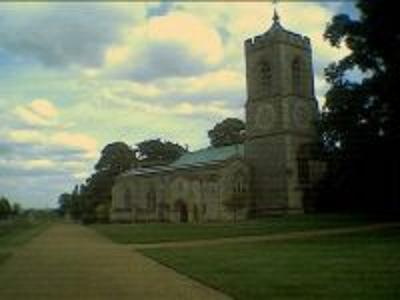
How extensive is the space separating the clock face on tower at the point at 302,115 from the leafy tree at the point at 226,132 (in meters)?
26.7

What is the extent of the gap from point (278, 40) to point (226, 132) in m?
30.6

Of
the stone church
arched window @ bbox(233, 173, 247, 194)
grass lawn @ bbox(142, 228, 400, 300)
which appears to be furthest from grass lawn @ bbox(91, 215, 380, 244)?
arched window @ bbox(233, 173, 247, 194)

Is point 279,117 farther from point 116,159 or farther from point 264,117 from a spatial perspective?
point 116,159

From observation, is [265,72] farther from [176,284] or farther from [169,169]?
[176,284]

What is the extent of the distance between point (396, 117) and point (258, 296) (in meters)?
26.5

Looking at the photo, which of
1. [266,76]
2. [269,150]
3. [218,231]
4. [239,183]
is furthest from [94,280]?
[266,76]

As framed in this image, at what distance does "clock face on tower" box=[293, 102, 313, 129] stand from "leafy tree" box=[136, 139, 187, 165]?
3847 cm

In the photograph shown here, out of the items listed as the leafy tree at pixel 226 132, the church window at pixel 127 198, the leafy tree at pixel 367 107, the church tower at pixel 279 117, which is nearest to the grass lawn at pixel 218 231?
the leafy tree at pixel 367 107

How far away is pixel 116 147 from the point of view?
350 feet

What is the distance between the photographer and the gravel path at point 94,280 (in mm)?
12609

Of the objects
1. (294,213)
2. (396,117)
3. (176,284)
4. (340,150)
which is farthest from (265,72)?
(176,284)

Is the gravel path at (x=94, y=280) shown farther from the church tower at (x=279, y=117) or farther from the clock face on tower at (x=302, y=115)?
the clock face on tower at (x=302, y=115)

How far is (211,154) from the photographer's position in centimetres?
8338

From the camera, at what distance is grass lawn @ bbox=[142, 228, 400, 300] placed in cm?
1225
